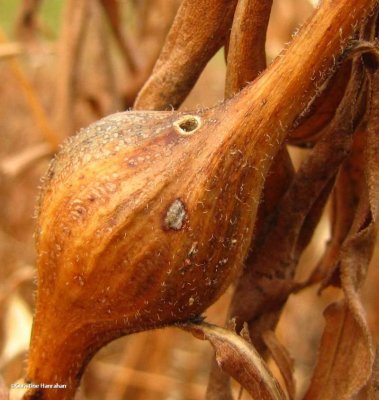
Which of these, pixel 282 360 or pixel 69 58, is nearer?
pixel 282 360

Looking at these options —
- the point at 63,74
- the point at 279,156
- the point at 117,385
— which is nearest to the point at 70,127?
the point at 63,74

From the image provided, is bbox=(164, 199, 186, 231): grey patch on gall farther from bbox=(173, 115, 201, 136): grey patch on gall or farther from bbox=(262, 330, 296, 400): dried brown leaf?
bbox=(262, 330, 296, 400): dried brown leaf

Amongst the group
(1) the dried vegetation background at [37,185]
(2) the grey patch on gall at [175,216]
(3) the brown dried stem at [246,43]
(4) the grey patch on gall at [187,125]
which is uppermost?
(3) the brown dried stem at [246,43]

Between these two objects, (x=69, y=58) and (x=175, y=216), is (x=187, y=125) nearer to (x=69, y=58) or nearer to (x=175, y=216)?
(x=175, y=216)

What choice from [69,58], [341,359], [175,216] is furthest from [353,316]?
[69,58]

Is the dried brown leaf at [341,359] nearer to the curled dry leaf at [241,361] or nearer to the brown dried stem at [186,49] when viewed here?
the curled dry leaf at [241,361]

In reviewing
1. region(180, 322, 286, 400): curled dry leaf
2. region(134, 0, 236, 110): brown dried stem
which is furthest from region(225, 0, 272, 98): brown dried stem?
region(180, 322, 286, 400): curled dry leaf

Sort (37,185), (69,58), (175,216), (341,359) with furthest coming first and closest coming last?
(37,185), (69,58), (341,359), (175,216)

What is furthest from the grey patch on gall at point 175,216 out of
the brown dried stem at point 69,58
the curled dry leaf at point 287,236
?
the brown dried stem at point 69,58
